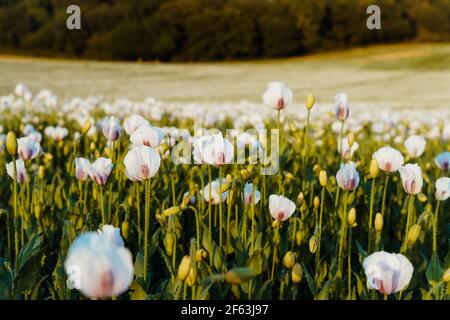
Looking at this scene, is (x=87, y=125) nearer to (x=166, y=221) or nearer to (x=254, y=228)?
(x=166, y=221)

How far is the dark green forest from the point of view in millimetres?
23609

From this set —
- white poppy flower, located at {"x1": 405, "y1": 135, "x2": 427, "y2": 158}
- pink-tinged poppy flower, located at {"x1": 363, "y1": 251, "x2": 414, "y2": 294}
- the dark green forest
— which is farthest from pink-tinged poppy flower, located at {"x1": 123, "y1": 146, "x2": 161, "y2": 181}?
the dark green forest

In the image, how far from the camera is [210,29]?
89.1 feet

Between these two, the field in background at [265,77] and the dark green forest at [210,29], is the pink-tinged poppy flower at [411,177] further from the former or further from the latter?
the dark green forest at [210,29]

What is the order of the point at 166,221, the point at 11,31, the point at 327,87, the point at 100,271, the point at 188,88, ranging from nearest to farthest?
the point at 100,271, the point at 166,221, the point at 188,88, the point at 327,87, the point at 11,31

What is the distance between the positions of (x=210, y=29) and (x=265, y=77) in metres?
4.36

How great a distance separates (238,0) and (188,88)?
29.0 ft

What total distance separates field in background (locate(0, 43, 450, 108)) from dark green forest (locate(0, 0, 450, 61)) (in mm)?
812

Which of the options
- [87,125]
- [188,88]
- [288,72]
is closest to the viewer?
[87,125]

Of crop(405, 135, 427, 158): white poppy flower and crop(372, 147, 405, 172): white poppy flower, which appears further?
crop(405, 135, 427, 158): white poppy flower

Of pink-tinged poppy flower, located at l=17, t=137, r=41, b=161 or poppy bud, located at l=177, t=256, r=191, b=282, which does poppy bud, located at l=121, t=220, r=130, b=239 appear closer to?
pink-tinged poppy flower, located at l=17, t=137, r=41, b=161

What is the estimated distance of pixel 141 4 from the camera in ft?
88.1

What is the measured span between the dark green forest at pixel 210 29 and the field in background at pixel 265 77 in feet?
2.67

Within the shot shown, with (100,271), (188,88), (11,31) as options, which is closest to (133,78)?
(188,88)
